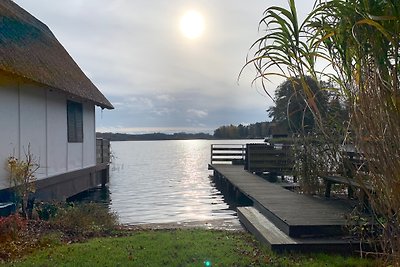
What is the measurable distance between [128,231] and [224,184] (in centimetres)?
892

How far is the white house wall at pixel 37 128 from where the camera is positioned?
9.50 metres

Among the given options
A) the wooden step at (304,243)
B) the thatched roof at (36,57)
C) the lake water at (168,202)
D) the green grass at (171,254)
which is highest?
the thatched roof at (36,57)

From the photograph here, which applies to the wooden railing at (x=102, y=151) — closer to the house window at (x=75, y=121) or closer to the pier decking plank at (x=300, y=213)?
the house window at (x=75, y=121)

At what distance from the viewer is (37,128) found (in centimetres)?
1096

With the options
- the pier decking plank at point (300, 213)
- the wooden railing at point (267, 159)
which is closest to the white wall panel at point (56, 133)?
the pier decking plank at point (300, 213)

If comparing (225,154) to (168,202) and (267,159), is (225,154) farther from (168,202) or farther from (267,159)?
(168,202)

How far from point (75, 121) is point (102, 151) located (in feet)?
12.8

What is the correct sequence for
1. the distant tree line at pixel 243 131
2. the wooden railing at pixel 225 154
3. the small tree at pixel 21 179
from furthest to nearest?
the distant tree line at pixel 243 131 → the wooden railing at pixel 225 154 → the small tree at pixel 21 179

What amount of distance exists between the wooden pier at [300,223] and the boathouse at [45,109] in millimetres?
5529

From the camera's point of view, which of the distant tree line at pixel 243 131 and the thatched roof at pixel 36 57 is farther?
the distant tree line at pixel 243 131

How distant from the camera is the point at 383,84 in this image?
10.2ft

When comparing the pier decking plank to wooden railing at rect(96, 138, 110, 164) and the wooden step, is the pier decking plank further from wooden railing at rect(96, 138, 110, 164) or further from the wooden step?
wooden railing at rect(96, 138, 110, 164)

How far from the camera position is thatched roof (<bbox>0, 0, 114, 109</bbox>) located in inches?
370

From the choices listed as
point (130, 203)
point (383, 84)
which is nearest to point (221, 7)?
point (383, 84)
